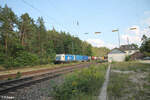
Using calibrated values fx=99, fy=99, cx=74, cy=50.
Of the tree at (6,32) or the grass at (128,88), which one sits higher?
the tree at (6,32)

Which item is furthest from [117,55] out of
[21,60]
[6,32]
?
[6,32]

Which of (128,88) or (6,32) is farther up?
(6,32)

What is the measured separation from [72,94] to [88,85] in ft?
4.81

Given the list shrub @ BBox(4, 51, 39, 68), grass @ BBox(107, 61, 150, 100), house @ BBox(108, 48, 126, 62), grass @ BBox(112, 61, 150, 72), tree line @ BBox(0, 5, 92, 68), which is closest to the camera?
grass @ BBox(107, 61, 150, 100)

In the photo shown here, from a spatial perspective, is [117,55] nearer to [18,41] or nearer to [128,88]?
[18,41]

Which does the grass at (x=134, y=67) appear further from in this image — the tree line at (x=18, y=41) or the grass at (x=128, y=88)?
the tree line at (x=18, y=41)

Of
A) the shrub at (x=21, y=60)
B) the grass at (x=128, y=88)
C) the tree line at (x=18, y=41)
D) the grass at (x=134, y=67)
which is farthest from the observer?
the tree line at (x=18, y=41)

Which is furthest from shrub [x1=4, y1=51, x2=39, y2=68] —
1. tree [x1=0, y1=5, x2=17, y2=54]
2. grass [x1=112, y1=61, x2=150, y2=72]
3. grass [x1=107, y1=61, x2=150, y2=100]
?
grass [x1=107, y1=61, x2=150, y2=100]

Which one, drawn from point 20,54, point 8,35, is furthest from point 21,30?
point 20,54

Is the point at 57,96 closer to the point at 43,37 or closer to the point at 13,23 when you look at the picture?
the point at 13,23

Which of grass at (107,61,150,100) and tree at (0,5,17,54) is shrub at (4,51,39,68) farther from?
grass at (107,61,150,100)

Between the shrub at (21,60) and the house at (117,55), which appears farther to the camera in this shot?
the house at (117,55)

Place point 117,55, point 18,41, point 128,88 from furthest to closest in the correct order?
point 117,55
point 18,41
point 128,88

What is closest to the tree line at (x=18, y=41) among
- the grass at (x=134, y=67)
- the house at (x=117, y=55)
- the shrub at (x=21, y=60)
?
the shrub at (x=21, y=60)
